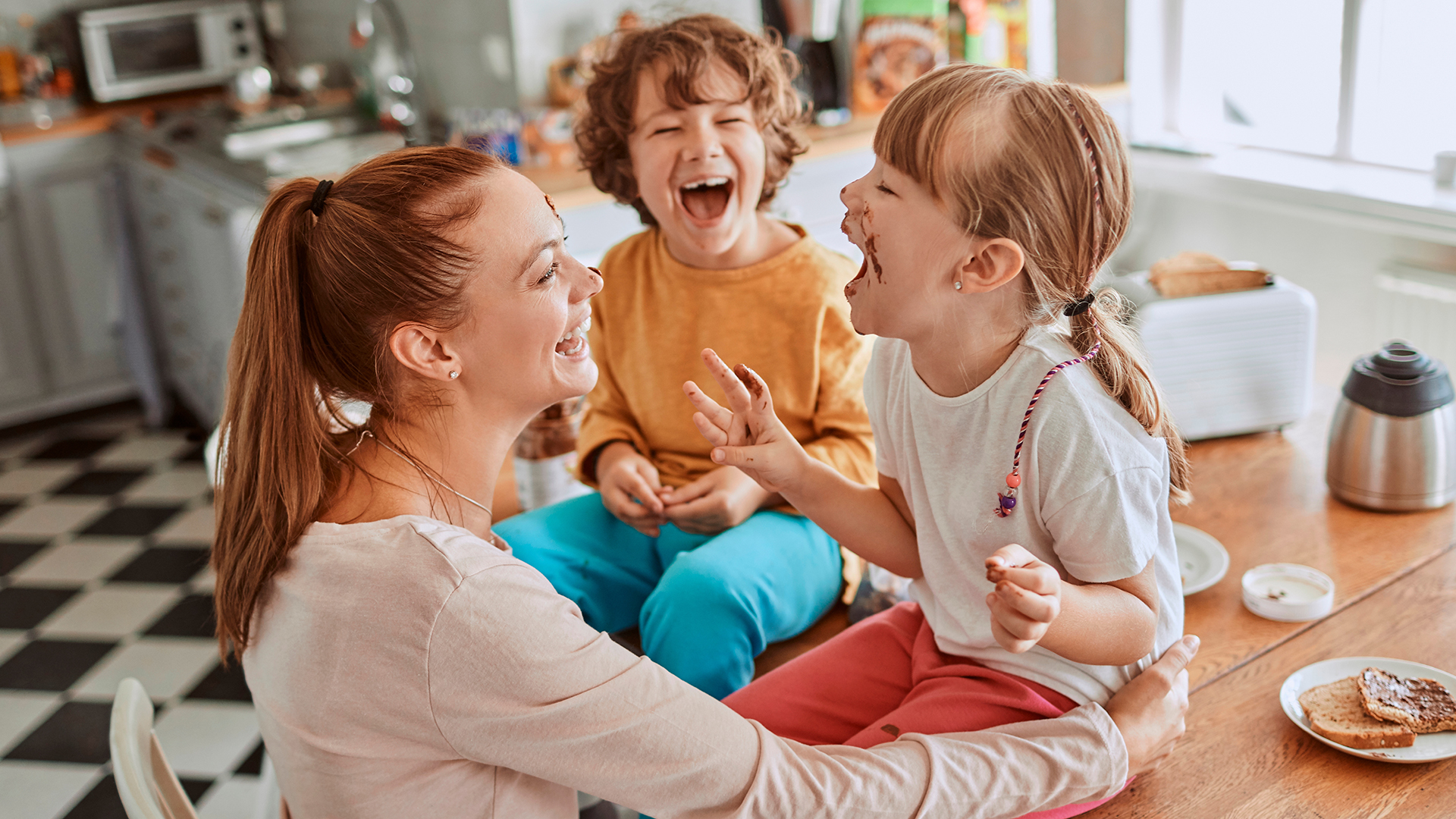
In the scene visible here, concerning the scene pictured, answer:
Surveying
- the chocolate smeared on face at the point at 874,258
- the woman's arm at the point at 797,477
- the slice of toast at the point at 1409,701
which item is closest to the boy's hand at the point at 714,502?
the woman's arm at the point at 797,477

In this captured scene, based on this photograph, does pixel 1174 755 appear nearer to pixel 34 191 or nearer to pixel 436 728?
pixel 436 728

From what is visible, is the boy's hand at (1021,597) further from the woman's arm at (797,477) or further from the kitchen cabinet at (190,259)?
the kitchen cabinet at (190,259)

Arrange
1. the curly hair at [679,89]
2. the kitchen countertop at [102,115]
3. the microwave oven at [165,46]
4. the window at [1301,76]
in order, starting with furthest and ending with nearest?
the microwave oven at [165,46], the kitchen countertop at [102,115], the window at [1301,76], the curly hair at [679,89]

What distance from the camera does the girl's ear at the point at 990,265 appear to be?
94 centimetres

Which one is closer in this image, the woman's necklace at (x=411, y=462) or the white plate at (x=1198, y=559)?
the woman's necklace at (x=411, y=462)

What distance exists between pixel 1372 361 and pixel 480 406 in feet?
3.81

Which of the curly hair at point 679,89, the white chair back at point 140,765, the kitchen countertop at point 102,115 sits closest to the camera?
the white chair back at point 140,765

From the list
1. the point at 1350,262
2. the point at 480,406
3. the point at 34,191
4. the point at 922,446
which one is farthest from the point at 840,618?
the point at 34,191

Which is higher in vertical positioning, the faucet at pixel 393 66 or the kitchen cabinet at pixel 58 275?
the faucet at pixel 393 66

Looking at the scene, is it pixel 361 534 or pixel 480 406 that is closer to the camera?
pixel 361 534

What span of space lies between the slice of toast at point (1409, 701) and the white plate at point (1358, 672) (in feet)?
0.03

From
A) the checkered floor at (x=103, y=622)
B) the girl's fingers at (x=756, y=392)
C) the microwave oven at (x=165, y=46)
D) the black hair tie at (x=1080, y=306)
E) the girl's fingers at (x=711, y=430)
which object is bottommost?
the checkered floor at (x=103, y=622)

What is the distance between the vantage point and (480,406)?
3.43 feet

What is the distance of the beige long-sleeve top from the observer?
2.86 feet
